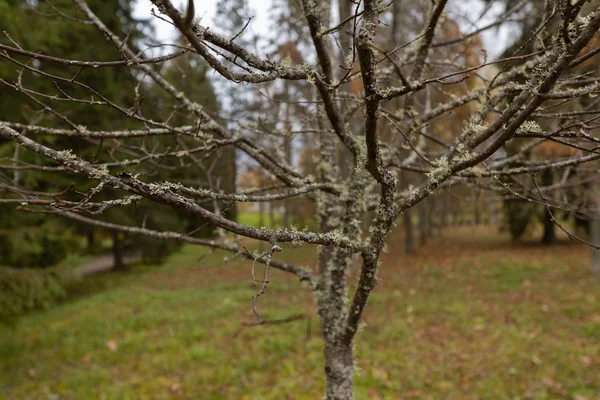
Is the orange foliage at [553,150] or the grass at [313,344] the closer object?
the grass at [313,344]

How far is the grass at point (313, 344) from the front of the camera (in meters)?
4.72

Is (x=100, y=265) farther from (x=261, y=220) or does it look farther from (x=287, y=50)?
(x=287, y=50)

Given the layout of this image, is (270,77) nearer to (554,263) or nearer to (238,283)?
(238,283)

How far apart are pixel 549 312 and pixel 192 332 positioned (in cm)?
626

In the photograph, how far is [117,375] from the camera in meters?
5.41

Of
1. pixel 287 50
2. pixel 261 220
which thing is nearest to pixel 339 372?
pixel 287 50

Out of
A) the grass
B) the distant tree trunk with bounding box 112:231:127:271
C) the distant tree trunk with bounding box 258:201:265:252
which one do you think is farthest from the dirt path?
the distant tree trunk with bounding box 258:201:265:252

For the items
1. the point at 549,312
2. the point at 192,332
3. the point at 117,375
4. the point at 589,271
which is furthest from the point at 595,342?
the point at 117,375

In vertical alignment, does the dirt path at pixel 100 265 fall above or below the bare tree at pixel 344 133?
below

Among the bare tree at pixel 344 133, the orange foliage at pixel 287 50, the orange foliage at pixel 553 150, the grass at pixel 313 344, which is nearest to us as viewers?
the bare tree at pixel 344 133

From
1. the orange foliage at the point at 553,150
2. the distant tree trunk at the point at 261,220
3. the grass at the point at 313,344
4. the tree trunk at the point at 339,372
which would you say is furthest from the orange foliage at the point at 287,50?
the orange foliage at the point at 553,150

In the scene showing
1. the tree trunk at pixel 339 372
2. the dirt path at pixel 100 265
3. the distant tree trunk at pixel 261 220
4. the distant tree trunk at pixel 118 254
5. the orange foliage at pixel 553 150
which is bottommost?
the dirt path at pixel 100 265

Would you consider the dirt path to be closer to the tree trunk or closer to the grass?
the grass

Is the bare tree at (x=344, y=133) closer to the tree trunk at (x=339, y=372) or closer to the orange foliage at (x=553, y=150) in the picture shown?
the tree trunk at (x=339, y=372)
